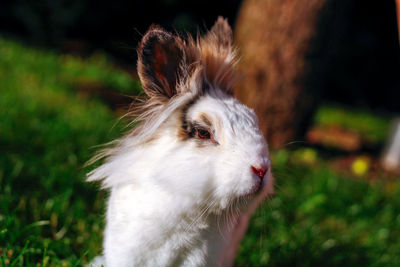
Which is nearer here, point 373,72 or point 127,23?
point 127,23

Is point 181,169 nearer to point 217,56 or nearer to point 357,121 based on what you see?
point 217,56

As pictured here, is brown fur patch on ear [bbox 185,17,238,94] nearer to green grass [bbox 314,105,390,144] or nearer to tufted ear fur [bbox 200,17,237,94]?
tufted ear fur [bbox 200,17,237,94]

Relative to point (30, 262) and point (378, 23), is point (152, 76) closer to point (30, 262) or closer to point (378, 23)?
point (30, 262)

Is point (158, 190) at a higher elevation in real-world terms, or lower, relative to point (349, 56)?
higher

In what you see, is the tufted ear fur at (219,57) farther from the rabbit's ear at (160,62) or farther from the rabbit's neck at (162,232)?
the rabbit's neck at (162,232)

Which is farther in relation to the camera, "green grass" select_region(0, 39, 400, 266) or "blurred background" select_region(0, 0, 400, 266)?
"blurred background" select_region(0, 0, 400, 266)

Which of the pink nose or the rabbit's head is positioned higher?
the rabbit's head

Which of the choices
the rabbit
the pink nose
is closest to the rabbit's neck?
the rabbit

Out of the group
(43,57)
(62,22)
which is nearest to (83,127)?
(43,57)
